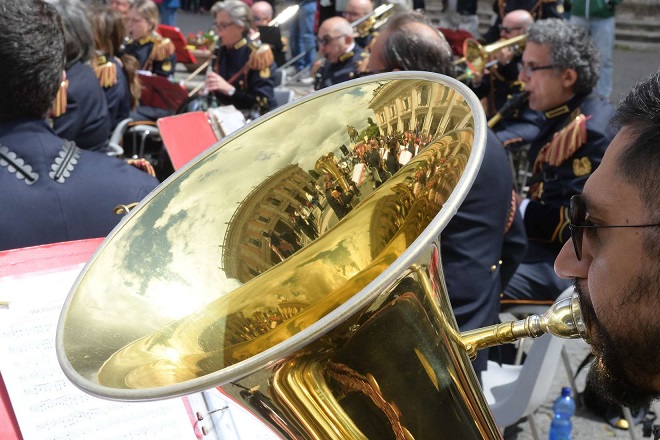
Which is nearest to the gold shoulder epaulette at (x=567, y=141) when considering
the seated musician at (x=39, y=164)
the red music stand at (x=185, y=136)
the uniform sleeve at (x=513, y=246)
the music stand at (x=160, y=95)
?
the uniform sleeve at (x=513, y=246)

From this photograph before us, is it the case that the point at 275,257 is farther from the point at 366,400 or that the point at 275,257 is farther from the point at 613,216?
the point at 613,216

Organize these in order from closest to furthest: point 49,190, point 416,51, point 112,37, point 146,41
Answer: point 49,190 < point 416,51 < point 112,37 < point 146,41

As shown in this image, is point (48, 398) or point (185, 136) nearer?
point (48, 398)

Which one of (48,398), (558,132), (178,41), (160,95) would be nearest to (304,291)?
(48,398)

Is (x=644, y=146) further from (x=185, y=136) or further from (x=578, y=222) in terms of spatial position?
(x=185, y=136)

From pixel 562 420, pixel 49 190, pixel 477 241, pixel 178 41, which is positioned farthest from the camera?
pixel 178 41

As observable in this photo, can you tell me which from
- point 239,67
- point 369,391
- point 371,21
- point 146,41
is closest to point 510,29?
point 371,21

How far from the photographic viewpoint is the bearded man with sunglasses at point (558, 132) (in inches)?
132

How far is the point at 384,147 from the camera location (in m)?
1.50

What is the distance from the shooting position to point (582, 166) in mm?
3434

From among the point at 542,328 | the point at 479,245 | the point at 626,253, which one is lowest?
Result: the point at 479,245

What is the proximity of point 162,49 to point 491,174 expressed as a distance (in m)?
5.21

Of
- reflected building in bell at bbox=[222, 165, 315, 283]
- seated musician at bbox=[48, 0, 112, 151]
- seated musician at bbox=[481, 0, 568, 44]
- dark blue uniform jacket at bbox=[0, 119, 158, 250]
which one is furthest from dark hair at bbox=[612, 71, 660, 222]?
seated musician at bbox=[481, 0, 568, 44]

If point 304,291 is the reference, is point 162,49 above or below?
below
